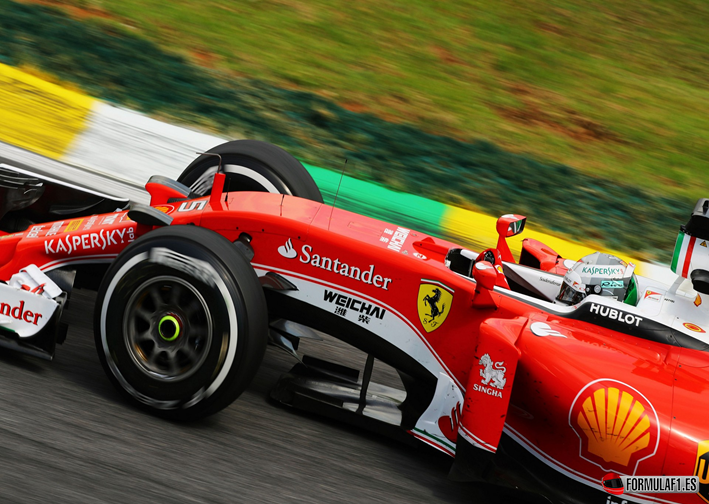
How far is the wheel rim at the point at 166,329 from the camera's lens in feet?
11.2

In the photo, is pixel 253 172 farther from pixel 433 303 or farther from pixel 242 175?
pixel 433 303

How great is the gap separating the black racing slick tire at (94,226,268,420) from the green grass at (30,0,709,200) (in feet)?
17.5

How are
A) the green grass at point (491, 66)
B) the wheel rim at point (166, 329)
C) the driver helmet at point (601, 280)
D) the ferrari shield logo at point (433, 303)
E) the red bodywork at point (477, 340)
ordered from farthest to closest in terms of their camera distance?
the green grass at point (491, 66) → the driver helmet at point (601, 280) → the ferrari shield logo at point (433, 303) → the wheel rim at point (166, 329) → the red bodywork at point (477, 340)

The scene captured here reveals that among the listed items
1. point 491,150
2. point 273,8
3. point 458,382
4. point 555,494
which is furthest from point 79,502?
point 273,8

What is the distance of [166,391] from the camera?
345 cm

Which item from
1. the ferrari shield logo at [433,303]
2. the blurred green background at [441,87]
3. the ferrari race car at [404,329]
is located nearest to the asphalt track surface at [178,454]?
the ferrari race car at [404,329]

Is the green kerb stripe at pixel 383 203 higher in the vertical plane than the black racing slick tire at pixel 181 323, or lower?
higher

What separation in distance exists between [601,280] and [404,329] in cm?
100

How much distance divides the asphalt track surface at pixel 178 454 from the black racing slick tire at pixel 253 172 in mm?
1219

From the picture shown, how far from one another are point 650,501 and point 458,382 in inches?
37.7

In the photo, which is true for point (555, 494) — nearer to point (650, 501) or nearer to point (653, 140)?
point (650, 501)

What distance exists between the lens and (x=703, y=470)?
301 cm

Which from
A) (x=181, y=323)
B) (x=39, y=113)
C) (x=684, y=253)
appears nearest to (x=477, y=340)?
(x=684, y=253)

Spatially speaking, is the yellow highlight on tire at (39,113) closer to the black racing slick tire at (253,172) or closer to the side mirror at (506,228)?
the black racing slick tire at (253,172)
